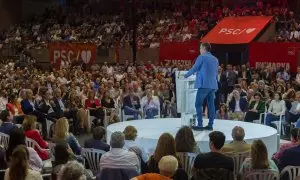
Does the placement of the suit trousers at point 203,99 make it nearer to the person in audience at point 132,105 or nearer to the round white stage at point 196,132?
the round white stage at point 196,132

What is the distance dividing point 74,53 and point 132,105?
10098 millimetres

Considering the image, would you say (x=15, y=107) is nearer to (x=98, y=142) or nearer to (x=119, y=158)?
(x=98, y=142)

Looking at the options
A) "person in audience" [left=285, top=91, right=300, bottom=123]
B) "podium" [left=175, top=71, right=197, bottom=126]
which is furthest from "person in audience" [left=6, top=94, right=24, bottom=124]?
"person in audience" [left=285, top=91, right=300, bottom=123]

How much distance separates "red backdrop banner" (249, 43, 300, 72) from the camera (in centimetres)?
1830

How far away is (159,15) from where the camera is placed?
27.5 m

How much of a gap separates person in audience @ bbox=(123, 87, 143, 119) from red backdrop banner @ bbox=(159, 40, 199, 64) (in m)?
8.74

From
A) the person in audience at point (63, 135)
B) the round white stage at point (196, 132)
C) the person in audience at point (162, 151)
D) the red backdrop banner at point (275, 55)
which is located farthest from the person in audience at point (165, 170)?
the red backdrop banner at point (275, 55)

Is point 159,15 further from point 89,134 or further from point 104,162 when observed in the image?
point 104,162

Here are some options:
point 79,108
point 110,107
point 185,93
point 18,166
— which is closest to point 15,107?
point 79,108

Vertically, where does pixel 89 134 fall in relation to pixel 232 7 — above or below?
below

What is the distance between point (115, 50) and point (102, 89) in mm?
11631

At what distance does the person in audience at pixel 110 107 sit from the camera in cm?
1243

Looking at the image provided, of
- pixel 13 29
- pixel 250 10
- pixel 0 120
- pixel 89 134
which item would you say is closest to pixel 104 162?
pixel 0 120

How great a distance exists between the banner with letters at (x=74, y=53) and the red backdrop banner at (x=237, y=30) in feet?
14.7
